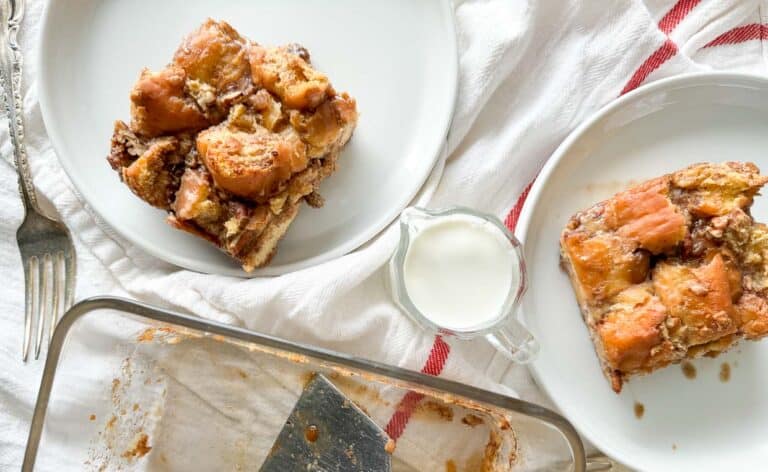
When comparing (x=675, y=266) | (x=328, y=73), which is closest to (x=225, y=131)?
(x=328, y=73)

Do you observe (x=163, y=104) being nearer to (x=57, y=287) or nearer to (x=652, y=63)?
(x=57, y=287)

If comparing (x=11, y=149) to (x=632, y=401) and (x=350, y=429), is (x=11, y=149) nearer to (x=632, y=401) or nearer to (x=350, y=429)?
(x=350, y=429)

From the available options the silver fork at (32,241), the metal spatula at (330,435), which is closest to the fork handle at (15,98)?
the silver fork at (32,241)

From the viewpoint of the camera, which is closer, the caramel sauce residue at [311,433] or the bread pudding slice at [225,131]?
the bread pudding slice at [225,131]

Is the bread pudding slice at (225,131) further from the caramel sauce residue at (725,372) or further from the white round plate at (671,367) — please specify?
the caramel sauce residue at (725,372)

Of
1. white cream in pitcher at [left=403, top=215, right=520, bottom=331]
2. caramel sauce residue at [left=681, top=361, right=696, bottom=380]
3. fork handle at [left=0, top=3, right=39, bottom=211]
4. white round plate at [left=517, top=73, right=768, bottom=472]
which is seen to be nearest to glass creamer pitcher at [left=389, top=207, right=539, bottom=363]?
white cream in pitcher at [left=403, top=215, right=520, bottom=331]
